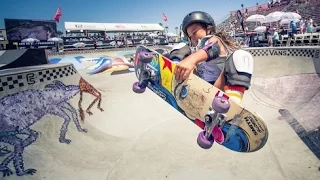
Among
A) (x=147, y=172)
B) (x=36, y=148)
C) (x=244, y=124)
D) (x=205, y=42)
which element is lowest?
(x=147, y=172)

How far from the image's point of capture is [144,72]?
3.72 metres

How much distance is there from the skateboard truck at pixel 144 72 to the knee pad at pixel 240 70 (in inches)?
47.9

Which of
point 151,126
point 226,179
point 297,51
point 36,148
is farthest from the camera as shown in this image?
point 297,51

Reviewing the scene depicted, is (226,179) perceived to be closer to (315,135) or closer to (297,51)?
(315,135)

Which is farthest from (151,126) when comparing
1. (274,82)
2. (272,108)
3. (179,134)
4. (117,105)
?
(274,82)

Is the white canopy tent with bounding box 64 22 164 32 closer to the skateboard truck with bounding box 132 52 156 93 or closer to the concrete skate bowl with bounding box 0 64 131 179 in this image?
the concrete skate bowl with bounding box 0 64 131 179

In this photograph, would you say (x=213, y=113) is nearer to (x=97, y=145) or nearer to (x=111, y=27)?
(x=97, y=145)

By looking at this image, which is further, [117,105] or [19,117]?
[117,105]

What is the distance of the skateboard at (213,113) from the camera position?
2.65 meters

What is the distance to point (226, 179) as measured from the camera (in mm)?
3389

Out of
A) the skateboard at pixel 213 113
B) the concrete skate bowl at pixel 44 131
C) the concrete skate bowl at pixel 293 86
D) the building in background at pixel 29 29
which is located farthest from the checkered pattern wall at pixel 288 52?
the building in background at pixel 29 29

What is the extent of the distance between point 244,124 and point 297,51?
8.56 m

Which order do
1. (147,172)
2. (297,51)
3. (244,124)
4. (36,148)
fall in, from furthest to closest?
(297,51) < (36,148) < (147,172) < (244,124)

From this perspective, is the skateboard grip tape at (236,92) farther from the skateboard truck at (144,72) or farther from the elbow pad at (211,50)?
the skateboard truck at (144,72)
